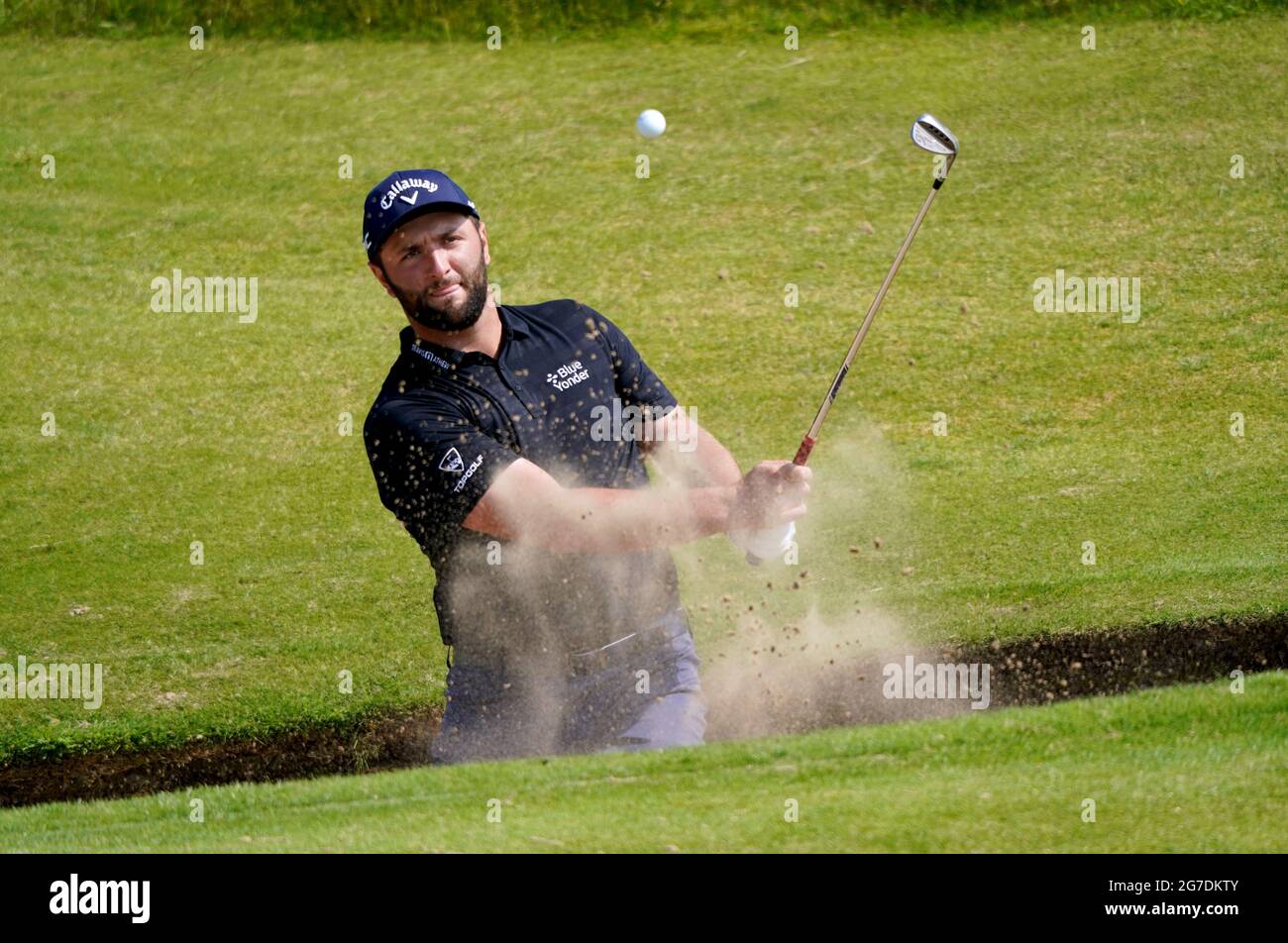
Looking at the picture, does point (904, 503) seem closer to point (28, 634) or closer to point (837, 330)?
point (837, 330)

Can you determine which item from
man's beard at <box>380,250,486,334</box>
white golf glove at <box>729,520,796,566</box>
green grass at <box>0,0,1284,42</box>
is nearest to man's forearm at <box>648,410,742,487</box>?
white golf glove at <box>729,520,796,566</box>

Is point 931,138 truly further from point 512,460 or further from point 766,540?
point 512,460

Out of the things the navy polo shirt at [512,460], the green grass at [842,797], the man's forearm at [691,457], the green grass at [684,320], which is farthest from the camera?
the green grass at [684,320]

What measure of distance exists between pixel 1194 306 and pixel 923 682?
461 centimetres

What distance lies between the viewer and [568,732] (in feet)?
21.0

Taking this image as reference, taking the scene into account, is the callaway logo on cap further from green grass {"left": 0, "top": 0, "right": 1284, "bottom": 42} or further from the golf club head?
green grass {"left": 0, "top": 0, "right": 1284, "bottom": 42}

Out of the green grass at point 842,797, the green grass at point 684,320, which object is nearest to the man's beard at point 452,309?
the green grass at point 842,797

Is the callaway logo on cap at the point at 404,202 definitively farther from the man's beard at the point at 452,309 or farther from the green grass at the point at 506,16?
the green grass at the point at 506,16

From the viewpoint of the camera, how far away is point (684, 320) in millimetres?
11461

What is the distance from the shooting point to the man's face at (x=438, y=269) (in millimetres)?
6207

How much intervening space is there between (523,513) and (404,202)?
50.6 inches

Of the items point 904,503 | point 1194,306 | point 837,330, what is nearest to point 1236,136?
point 1194,306

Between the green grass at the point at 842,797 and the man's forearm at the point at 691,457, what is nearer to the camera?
the green grass at the point at 842,797

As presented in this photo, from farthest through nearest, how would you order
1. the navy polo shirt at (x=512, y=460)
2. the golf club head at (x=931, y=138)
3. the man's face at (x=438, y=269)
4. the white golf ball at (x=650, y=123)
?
the white golf ball at (x=650, y=123) < the golf club head at (x=931, y=138) < the man's face at (x=438, y=269) < the navy polo shirt at (x=512, y=460)
